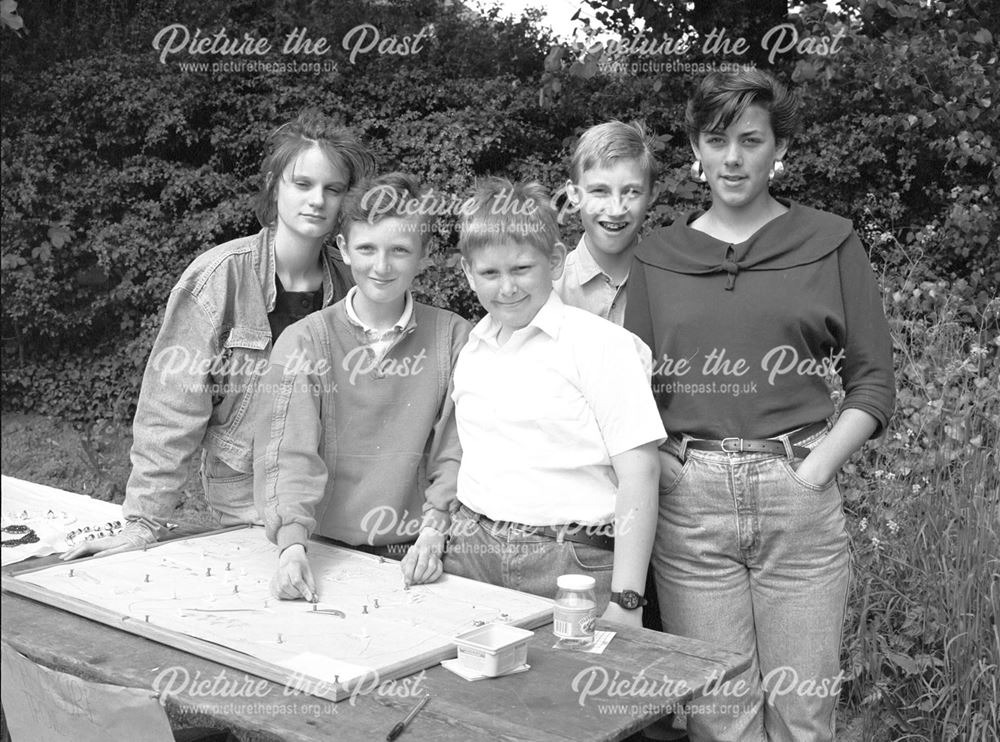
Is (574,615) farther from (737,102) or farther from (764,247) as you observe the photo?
(737,102)

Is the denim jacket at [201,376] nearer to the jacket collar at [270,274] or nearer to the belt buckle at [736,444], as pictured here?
the jacket collar at [270,274]

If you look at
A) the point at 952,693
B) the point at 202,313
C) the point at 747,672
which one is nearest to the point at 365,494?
the point at 202,313

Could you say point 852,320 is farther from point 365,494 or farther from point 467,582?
point 365,494

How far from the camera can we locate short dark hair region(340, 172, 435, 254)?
2.65 meters

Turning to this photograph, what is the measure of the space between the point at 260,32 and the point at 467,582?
21.5ft

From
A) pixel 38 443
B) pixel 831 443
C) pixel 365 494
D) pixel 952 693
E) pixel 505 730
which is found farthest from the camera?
pixel 38 443

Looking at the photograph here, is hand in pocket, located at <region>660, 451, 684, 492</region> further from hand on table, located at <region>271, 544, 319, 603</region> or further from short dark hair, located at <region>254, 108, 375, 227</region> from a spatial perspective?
short dark hair, located at <region>254, 108, 375, 227</region>

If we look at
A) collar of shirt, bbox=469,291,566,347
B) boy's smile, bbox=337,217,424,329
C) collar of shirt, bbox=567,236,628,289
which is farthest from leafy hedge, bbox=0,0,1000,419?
collar of shirt, bbox=469,291,566,347

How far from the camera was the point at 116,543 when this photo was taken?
270 centimetres

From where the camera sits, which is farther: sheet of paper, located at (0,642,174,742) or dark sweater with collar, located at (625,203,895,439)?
dark sweater with collar, located at (625,203,895,439)

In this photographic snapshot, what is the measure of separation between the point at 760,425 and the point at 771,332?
21cm

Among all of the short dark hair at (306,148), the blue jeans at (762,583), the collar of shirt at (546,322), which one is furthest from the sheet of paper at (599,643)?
the short dark hair at (306,148)

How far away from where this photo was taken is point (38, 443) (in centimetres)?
771

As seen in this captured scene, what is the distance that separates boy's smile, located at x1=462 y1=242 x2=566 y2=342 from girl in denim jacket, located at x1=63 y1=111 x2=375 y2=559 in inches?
27.3
